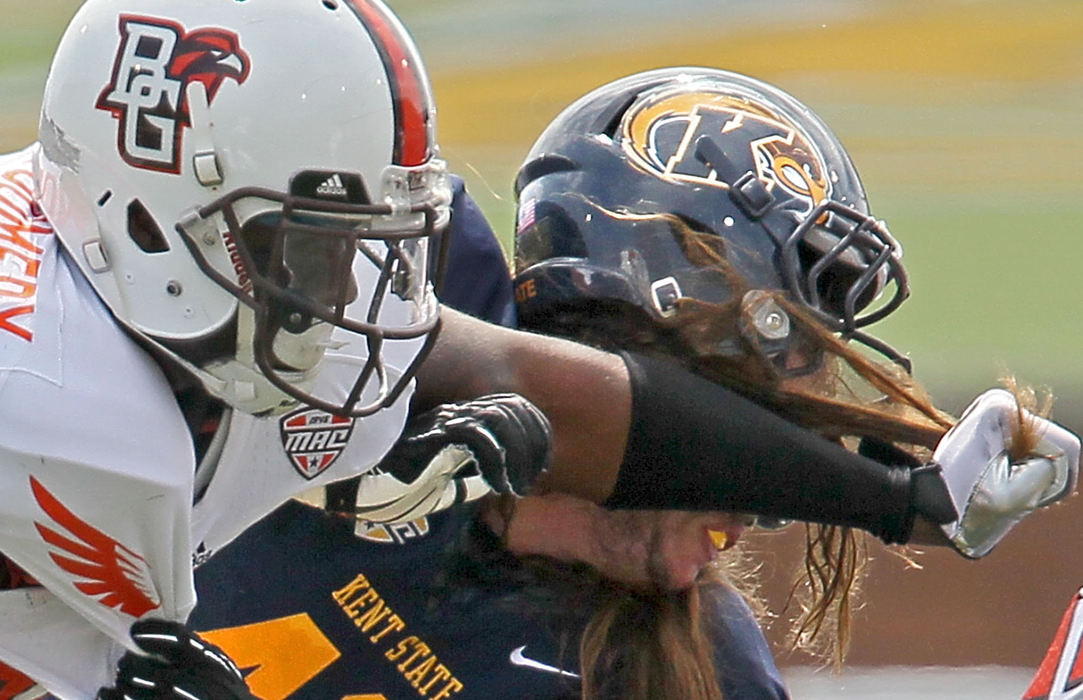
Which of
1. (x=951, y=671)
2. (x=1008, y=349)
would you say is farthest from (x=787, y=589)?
(x=1008, y=349)

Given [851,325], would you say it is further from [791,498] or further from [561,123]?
[561,123]

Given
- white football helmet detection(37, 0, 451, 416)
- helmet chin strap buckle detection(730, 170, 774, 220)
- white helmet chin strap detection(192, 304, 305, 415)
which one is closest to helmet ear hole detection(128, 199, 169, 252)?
white football helmet detection(37, 0, 451, 416)

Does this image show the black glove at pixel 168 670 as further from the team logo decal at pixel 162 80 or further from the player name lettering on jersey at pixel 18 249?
the team logo decal at pixel 162 80

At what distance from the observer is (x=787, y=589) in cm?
437

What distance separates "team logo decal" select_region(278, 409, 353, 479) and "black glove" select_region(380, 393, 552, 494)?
110 mm

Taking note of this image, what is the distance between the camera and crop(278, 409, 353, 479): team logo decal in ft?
6.33

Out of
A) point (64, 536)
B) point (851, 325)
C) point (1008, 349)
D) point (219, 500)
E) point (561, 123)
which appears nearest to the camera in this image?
point (64, 536)

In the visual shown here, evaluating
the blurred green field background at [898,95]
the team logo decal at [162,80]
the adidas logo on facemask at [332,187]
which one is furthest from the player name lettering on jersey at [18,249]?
the blurred green field background at [898,95]


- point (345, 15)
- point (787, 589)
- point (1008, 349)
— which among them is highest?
point (345, 15)

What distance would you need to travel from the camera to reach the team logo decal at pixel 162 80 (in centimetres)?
182

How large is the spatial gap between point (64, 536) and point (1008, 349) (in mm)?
4051

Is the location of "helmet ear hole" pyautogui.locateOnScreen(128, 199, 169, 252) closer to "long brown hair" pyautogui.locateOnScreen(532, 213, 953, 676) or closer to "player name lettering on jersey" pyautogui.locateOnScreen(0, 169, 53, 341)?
"player name lettering on jersey" pyautogui.locateOnScreen(0, 169, 53, 341)

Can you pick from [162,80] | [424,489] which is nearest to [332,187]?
[162,80]

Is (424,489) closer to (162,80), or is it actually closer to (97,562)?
(97,562)
